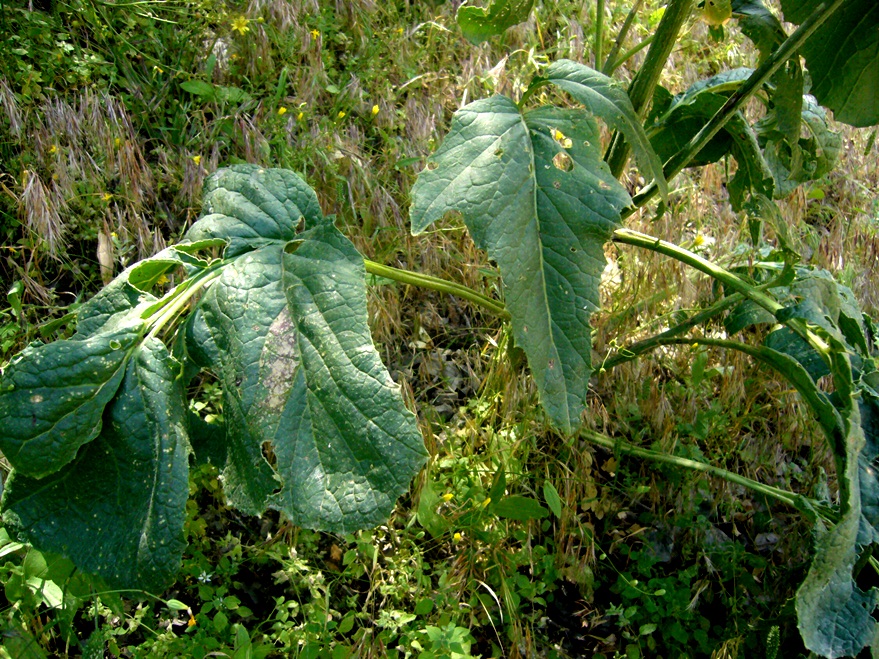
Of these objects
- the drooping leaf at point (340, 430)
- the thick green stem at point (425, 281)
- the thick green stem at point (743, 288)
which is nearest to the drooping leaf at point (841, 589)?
the thick green stem at point (743, 288)

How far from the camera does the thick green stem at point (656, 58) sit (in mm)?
1793

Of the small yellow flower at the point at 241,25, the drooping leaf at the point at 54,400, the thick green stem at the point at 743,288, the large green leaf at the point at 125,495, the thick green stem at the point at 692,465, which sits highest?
the small yellow flower at the point at 241,25

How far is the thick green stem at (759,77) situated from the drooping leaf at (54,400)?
4.55 ft

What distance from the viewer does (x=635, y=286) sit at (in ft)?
9.68

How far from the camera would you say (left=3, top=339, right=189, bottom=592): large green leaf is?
1471 millimetres

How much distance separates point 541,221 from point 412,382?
4.52ft

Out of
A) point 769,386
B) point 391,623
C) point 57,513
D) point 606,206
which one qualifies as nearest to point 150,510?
point 57,513

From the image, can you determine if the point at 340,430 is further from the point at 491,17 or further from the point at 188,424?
the point at 491,17

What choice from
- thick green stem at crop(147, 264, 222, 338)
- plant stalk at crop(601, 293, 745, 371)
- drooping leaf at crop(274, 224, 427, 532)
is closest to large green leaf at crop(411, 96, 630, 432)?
drooping leaf at crop(274, 224, 427, 532)

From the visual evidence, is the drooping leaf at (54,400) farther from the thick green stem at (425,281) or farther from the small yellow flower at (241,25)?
the small yellow flower at (241,25)

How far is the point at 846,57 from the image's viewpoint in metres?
1.93

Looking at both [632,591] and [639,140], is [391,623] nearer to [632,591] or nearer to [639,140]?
[632,591]

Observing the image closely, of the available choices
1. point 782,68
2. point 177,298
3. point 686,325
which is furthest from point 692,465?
point 177,298

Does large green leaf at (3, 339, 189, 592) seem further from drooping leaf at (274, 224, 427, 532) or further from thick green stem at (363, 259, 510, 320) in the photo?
thick green stem at (363, 259, 510, 320)
